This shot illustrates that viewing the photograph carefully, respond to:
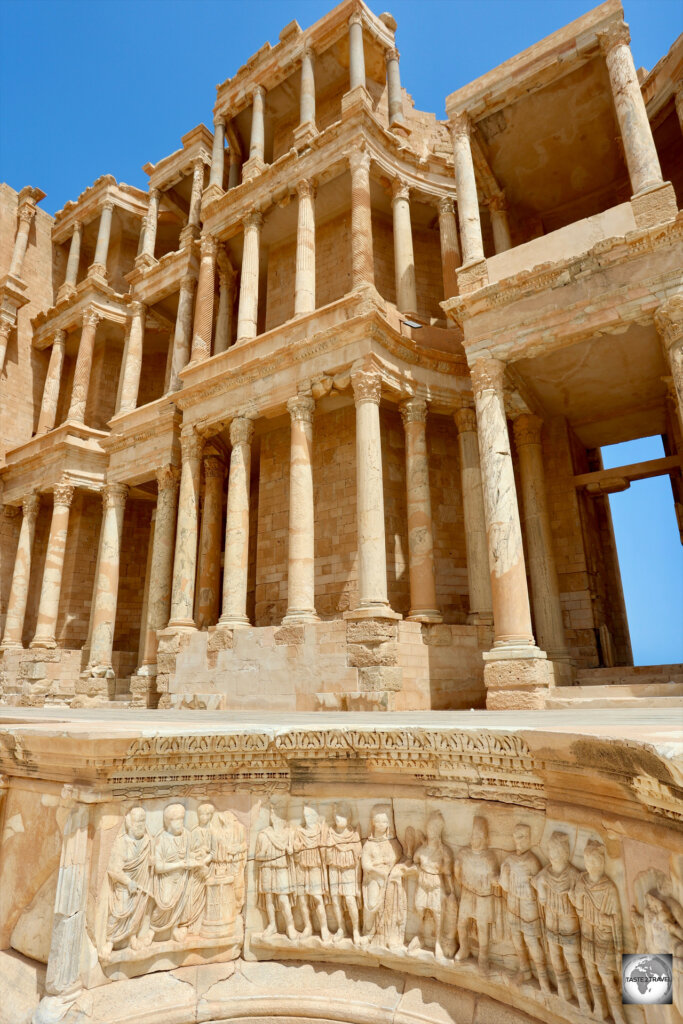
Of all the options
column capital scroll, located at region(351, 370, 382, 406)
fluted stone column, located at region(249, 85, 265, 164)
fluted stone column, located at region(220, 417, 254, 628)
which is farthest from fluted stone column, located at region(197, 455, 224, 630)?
fluted stone column, located at region(249, 85, 265, 164)

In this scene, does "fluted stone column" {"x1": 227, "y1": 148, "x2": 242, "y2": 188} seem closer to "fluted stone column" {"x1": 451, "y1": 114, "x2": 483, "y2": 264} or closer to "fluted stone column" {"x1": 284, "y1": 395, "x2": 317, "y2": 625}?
"fluted stone column" {"x1": 451, "y1": 114, "x2": 483, "y2": 264}

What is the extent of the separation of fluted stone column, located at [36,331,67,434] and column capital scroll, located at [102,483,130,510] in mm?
4744

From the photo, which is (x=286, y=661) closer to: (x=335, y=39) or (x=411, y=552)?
(x=411, y=552)

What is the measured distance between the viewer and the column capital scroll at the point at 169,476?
671 inches

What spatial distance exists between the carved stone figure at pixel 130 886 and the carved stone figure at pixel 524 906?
2.24m

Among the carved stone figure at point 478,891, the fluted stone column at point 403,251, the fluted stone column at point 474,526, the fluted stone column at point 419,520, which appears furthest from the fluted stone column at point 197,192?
the carved stone figure at point 478,891

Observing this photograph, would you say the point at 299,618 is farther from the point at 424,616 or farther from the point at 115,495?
the point at 115,495

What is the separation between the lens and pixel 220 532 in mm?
16734

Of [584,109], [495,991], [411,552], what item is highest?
[584,109]

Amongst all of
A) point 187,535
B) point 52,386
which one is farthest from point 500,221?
point 52,386

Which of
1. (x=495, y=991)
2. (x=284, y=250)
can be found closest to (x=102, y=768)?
(x=495, y=991)

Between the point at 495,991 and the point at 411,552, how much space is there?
371 inches

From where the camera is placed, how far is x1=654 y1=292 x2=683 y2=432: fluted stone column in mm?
9266

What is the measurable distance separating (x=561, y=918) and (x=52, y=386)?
933 inches
